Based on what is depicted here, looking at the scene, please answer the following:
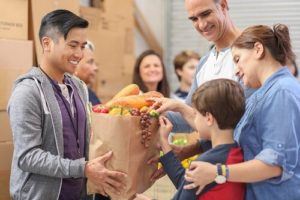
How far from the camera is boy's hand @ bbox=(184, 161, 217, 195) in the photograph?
1497mm

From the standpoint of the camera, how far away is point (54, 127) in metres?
1.88

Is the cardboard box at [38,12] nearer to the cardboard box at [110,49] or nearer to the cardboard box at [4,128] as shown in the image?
the cardboard box at [4,128]

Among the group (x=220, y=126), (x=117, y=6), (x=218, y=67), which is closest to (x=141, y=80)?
(x=117, y=6)

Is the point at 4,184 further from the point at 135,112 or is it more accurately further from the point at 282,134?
the point at 282,134

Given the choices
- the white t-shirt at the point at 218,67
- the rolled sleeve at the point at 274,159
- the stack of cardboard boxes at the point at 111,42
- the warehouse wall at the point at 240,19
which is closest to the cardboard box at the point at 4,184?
the white t-shirt at the point at 218,67

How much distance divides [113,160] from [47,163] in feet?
0.85

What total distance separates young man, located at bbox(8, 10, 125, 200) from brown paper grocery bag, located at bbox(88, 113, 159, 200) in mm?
33

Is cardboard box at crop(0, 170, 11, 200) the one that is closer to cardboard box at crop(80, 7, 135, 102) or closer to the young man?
the young man

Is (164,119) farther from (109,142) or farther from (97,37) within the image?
(97,37)

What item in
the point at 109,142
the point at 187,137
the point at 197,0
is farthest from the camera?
the point at 187,137

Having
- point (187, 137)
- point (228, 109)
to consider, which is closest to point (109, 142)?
point (228, 109)

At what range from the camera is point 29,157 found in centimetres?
180

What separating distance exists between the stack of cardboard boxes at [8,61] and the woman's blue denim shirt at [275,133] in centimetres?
127

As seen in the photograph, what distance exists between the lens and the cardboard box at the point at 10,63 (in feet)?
7.68
